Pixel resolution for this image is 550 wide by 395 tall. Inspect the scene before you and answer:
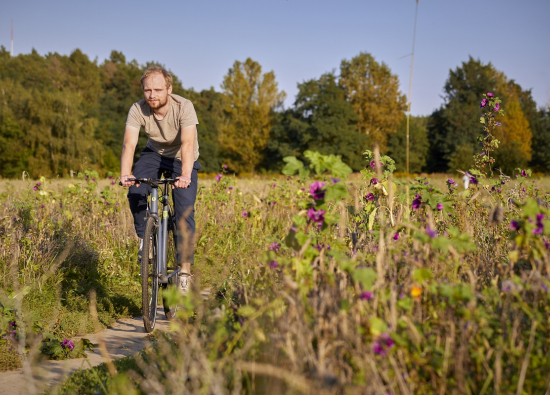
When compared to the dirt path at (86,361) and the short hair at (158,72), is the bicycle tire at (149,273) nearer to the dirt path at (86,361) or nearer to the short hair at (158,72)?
the dirt path at (86,361)

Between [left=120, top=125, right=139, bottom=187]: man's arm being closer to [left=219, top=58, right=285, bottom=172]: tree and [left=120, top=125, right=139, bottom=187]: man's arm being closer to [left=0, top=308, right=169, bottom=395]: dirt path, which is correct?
[left=0, top=308, right=169, bottom=395]: dirt path

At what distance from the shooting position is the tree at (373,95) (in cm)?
→ 4944

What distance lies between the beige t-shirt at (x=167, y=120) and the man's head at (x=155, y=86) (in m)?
0.19

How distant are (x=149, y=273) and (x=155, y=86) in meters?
1.67

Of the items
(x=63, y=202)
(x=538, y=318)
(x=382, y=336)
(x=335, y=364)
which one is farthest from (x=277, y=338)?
(x=63, y=202)

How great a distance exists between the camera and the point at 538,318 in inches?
81.7

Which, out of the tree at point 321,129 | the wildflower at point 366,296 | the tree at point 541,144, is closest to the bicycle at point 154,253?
the wildflower at point 366,296

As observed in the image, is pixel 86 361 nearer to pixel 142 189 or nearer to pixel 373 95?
pixel 142 189

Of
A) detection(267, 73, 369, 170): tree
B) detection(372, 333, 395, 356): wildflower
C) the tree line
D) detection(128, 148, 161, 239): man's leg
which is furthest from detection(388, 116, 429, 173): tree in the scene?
detection(372, 333, 395, 356): wildflower

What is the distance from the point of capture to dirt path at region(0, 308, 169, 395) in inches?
119


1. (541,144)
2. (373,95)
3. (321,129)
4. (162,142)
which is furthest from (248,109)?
(162,142)

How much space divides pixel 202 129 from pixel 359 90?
677 inches

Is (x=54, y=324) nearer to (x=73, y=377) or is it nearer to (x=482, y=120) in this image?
(x=73, y=377)

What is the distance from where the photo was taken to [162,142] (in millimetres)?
4840
